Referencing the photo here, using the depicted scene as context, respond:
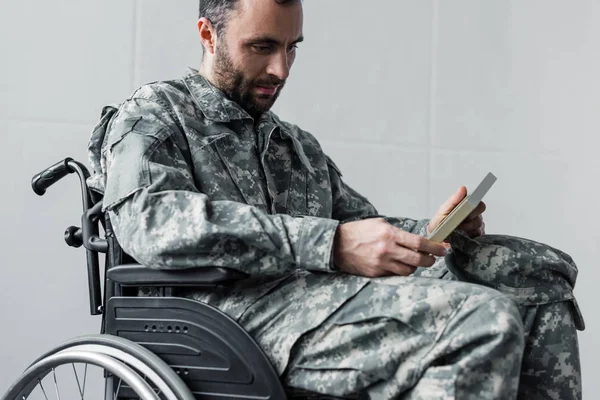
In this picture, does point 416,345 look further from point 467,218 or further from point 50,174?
point 50,174

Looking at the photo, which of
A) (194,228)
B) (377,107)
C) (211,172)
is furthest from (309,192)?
(377,107)

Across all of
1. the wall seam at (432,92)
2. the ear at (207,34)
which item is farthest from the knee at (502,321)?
the wall seam at (432,92)

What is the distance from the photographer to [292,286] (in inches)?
54.9

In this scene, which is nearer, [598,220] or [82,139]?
[82,139]

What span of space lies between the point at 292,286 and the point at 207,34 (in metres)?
0.68

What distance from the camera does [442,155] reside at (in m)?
3.06

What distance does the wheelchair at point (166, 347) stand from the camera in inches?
52.2

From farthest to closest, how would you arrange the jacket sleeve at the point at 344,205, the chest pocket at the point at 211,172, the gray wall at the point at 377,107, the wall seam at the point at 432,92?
the wall seam at the point at 432,92 → the gray wall at the point at 377,107 → the jacket sleeve at the point at 344,205 → the chest pocket at the point at 211,172

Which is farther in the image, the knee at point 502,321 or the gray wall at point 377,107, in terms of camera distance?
the gray wall at point 377,107

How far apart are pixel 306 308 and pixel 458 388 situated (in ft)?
0.93

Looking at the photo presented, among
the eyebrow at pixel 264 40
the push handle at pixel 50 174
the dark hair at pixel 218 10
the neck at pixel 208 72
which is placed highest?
the dark hair at pixel 218 10

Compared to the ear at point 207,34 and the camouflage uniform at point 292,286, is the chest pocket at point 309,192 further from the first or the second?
the ear at point 207,34

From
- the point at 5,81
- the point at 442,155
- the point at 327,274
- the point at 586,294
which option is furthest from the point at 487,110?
the point at 327,274

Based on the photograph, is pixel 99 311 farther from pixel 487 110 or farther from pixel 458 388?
pixel 487 110
